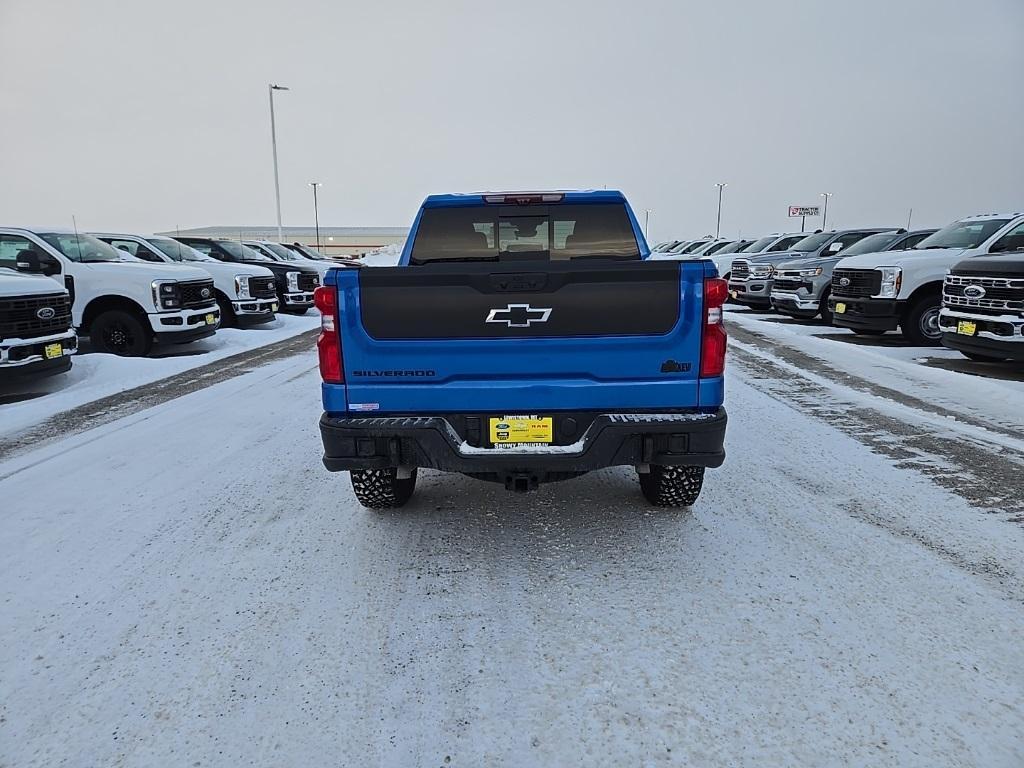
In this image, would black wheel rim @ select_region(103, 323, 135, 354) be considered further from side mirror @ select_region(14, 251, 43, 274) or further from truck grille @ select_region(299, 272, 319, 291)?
truck grille @ select_region(299, 272, 319, 291)

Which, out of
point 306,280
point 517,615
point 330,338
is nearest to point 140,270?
point 306,280

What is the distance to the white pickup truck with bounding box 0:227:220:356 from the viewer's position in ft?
31.7

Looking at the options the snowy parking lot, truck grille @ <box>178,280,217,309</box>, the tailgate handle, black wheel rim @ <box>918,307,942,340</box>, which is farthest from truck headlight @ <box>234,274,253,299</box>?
black wheel rim @ <box>918,307,942,340</box>

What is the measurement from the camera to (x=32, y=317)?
24.5 ft

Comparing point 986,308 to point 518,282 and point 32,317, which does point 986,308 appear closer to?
point 518,282

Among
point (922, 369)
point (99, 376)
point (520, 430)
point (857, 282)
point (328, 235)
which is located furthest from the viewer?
point (328, 235)

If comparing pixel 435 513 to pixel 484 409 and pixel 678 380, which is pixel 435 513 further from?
pixel 678 380

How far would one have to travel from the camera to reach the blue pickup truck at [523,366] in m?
3.06

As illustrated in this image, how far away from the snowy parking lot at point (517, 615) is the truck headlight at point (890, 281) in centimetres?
593

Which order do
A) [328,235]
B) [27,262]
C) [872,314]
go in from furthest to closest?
[328,235]
[872,314]
[27,262]

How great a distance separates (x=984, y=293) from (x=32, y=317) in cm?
1127

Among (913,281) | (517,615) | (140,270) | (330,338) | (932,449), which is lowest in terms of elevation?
(517,615)

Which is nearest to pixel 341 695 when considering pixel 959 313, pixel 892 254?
pixel 959 313

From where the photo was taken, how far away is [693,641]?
2.67 m
